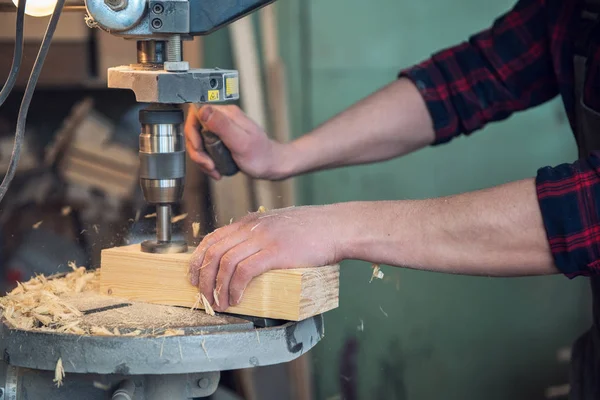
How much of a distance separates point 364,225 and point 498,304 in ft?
5.24

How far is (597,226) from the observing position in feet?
3.86

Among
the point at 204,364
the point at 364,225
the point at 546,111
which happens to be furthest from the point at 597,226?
the point at 546,111

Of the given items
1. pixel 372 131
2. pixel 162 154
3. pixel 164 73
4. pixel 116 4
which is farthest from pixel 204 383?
pixel 372 131

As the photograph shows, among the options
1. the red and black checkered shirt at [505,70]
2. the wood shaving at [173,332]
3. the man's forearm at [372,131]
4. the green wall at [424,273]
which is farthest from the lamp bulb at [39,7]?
the green wall at [424,273]

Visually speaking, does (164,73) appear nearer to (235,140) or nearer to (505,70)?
(235,140)

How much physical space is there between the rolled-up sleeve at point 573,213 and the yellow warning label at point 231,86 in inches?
19.0

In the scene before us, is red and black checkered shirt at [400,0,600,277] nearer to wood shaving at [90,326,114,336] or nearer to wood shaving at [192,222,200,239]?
wood shaving at [192,222,200,239]

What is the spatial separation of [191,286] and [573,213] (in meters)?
0.59

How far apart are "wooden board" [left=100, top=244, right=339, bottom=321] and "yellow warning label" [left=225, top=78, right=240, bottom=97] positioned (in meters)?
0.27

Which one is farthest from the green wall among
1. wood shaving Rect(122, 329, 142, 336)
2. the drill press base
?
wood shaving Rect(122, 329, 142, 336)

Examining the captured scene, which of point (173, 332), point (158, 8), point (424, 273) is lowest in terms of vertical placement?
point (424, 273)

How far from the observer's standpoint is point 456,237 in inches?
48.4

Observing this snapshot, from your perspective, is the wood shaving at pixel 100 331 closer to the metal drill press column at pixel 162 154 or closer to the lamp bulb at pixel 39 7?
the metal drill press column at pixel 162 154

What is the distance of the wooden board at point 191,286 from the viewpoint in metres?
1.17
